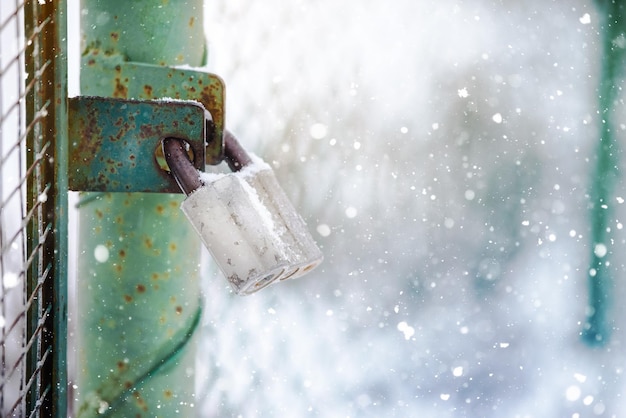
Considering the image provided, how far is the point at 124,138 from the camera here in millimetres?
466

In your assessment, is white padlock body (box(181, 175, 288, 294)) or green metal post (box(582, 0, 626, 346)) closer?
white padlock body (box(181, 175, 288, 294))

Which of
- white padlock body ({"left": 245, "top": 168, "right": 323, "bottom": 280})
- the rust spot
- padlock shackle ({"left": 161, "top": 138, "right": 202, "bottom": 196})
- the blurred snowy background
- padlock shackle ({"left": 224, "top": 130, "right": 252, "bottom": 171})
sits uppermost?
the rust spot

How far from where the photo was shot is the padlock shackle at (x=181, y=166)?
1.52 feet

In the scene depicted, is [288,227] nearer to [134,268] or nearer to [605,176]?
[134,268]

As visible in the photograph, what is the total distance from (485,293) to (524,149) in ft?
1.61

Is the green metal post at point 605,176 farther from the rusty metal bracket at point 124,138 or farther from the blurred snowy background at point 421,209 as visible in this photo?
the rusty metal bracket at point 124,138

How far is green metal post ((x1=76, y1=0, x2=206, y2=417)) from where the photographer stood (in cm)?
50

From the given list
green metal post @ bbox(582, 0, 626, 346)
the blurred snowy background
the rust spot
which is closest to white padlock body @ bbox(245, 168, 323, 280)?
the rust spot

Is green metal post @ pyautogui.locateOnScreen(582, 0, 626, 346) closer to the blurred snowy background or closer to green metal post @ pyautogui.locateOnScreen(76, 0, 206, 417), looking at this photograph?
the blurred snowy background

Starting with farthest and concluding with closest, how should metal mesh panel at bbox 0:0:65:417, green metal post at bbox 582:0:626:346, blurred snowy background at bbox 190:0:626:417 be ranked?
1. green metal post at bbox 582:0:626:346
2. blurred snowy background at bbox 190:0:626:417
3. metal mesh panel at bbox 0:0:65:417

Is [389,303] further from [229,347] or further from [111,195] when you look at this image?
[111,195]

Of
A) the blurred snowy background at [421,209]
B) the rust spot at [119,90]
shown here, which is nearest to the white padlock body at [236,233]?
the rust spot at [119,90]

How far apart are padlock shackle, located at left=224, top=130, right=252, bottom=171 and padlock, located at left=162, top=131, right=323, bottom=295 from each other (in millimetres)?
67

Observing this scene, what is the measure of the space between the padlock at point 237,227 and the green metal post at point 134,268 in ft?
0.17
